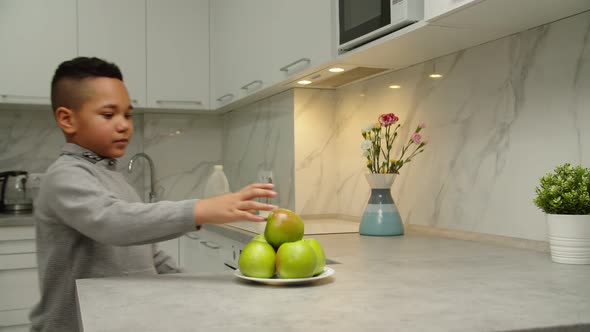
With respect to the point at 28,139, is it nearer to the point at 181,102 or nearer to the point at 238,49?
the point at 181,102

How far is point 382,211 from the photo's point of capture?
1904mm

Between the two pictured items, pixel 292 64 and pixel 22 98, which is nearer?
pixel 292 64

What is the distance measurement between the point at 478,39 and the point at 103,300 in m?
1.26

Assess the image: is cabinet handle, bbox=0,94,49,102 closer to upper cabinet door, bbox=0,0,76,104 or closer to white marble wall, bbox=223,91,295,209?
upper cabinet door, bbox=0,0,76,104

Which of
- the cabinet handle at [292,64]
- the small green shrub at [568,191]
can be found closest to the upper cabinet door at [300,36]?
the cabinet handle at [292,64]

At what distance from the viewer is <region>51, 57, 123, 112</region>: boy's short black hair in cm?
136

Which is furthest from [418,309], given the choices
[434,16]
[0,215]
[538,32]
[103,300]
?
[0,215]

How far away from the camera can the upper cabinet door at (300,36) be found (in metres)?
1.96

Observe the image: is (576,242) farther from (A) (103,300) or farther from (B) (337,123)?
(B) (337,123)

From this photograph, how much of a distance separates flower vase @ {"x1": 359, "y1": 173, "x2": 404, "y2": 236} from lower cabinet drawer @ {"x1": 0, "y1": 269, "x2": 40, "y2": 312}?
1770 mm

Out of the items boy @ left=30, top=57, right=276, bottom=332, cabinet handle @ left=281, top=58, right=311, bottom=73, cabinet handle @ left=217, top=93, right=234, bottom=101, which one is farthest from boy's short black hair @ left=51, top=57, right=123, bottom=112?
cabinet handle @ left=217, top=93, right=234, bottom=101

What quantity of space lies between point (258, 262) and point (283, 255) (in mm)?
49

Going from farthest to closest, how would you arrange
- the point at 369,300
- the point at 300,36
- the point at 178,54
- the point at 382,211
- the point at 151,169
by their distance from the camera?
the point at 151,169
the point at 178,54
the point at 300,36
the point at 382,211
the point at 369,300

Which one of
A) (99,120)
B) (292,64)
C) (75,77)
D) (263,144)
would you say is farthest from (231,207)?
(263,144)
